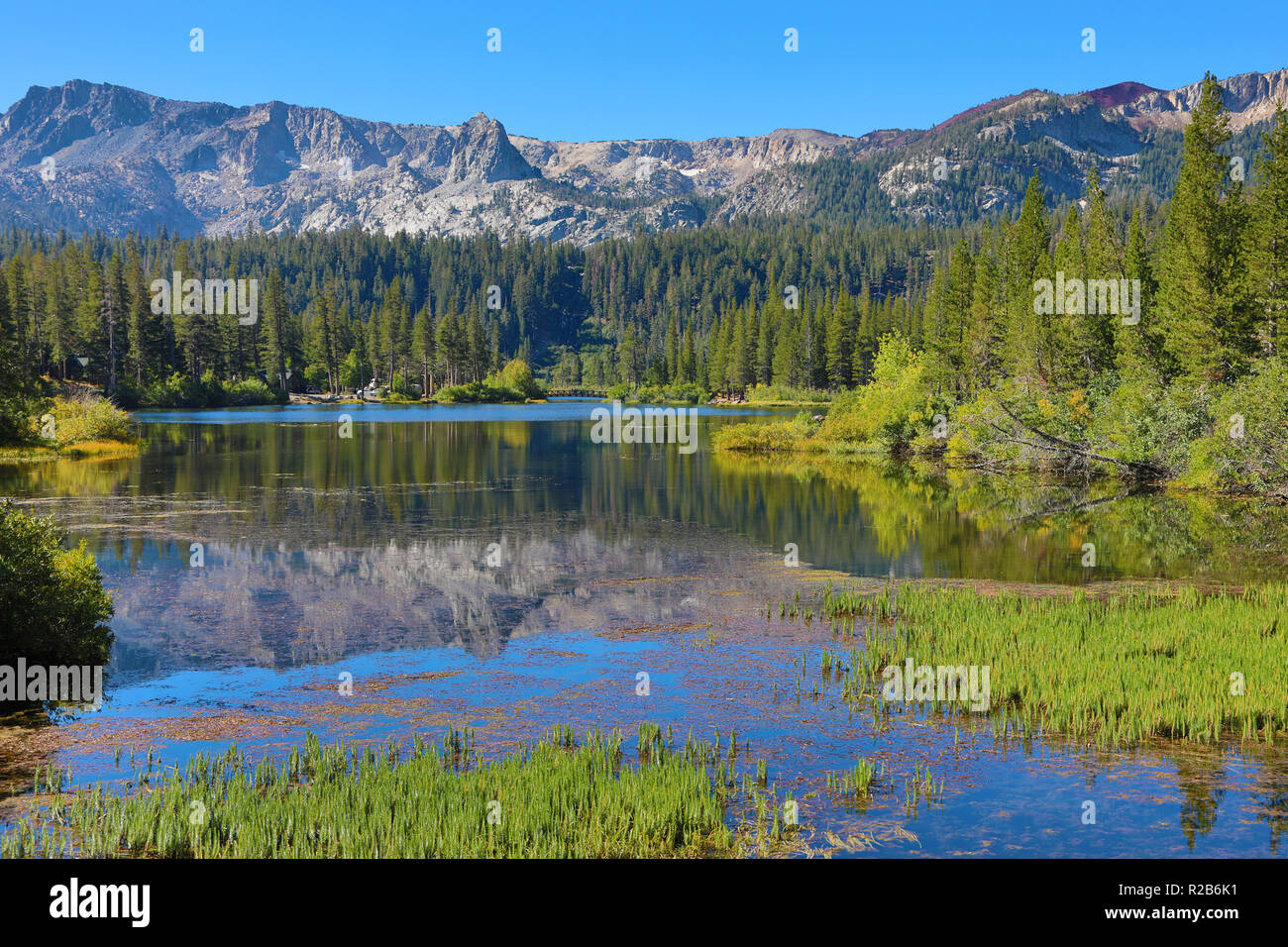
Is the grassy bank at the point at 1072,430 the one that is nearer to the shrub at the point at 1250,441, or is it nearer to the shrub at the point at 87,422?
the shrub at the point at 1250,441

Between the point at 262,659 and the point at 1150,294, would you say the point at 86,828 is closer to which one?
the point at 262,659

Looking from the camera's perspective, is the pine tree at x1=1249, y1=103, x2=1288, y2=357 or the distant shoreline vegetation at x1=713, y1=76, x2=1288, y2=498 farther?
the pine tree at x1=1249, y1=103, x2=1288, y2=357

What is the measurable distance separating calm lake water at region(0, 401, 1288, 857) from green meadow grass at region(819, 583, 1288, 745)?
74 centimetres

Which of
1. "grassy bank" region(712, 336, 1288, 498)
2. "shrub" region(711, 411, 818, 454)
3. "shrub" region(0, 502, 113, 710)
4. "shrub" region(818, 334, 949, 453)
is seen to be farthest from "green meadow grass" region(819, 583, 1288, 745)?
"shrub" region(711, 411, 818, 454)

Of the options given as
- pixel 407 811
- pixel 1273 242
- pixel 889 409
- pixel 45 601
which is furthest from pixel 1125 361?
pixel 407 811

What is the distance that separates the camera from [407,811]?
1086 cm

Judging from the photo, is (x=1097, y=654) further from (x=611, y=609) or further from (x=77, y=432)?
(x=77, y=432)

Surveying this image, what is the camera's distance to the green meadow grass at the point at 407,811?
10.2 metres

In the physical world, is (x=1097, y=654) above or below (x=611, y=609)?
above

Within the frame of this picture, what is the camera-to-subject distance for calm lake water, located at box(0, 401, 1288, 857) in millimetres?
12430

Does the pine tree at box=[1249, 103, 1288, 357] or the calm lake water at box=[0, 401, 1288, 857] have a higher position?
the pine tree at box=[1249, 103, 1288, 357]

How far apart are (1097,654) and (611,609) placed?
33.7 feet

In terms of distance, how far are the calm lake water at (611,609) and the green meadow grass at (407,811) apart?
122 centimetres

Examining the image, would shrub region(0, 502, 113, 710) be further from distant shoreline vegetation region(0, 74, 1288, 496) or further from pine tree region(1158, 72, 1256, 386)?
pine tree region(1158, 72, 1256, 386)
